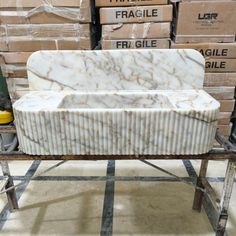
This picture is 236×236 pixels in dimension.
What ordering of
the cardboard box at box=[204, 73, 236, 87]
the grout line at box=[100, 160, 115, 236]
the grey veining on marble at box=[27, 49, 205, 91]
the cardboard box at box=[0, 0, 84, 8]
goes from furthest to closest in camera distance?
the cardboard box at box=[204, 73, 236, 87]
the cardboard box at box=[0, 0, 84, 8]
the grout line at box=[100, 160, 115, 236]
the grey veining on marble at box=[27, 49, 205, 91]

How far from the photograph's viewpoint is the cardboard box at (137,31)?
5.64ft

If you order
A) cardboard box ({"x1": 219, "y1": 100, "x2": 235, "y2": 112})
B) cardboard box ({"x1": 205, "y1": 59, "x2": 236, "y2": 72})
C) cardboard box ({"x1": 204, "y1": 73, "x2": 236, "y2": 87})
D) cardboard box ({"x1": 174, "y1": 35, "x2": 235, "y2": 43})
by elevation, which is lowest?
cardboard box ({"x1": 219, "y1": 100, "x2": 235, "y2": 112})

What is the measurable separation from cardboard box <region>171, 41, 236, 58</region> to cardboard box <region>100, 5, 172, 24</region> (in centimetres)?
20

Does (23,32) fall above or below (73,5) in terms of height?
below

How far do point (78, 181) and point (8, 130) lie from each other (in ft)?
2.62

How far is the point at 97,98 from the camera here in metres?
1.20

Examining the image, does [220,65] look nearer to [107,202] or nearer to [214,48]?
[214,48]

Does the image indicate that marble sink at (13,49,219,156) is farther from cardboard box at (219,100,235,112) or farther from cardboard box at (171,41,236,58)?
cardboard box at (219,100,235,112)

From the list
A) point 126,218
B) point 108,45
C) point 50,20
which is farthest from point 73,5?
point 126,218

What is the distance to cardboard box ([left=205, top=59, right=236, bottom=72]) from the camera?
1825 millimetres

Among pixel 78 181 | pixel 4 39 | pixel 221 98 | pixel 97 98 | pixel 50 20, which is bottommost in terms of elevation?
pixel 78 181

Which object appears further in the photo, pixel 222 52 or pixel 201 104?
pixel 222 52

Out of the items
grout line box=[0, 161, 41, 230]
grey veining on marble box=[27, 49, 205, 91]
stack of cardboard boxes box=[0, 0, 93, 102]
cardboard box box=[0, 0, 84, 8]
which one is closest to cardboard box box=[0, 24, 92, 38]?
stack of cardboard boxes box=[0, 0, 93, 102]

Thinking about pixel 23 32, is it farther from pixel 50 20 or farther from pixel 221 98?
pixel 221 98
